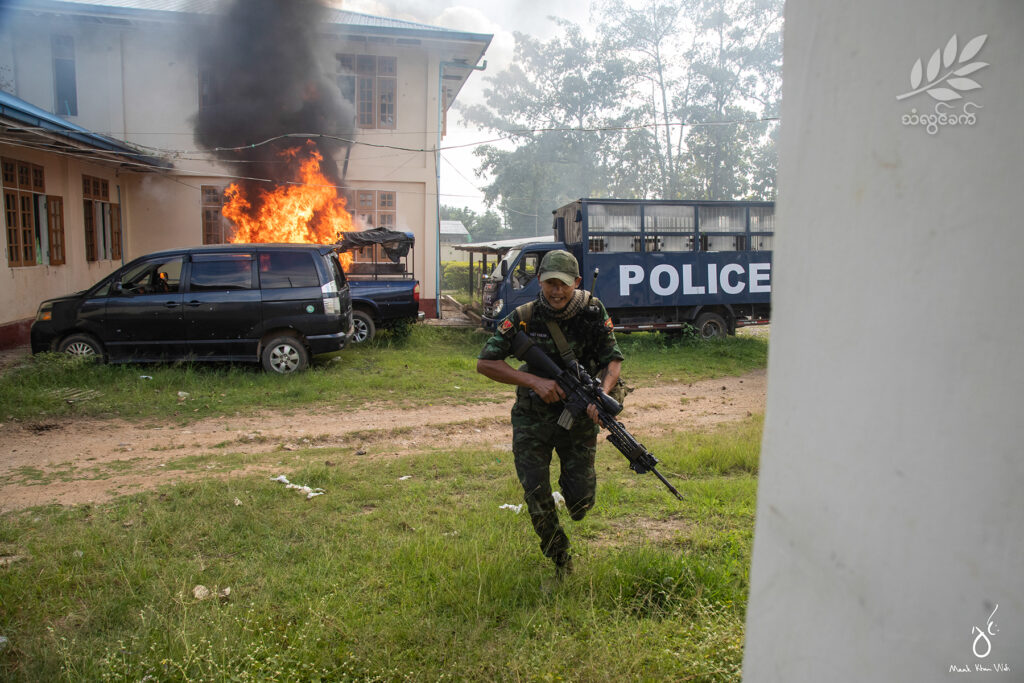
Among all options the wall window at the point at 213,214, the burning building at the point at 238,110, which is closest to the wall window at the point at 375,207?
the burning building at the point at 238,110

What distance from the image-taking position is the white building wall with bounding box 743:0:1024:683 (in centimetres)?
103

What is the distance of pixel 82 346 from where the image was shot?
8.88 m

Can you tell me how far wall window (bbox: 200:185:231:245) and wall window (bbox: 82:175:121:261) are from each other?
71.6 inches

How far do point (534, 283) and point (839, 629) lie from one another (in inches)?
414

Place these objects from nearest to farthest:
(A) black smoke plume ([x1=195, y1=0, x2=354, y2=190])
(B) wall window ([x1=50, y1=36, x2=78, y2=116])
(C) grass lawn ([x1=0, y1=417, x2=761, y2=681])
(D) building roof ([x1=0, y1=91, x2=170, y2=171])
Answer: (C) grass lawn ([x1=0, y1=417, x2=761, y2=681]), (D) building roof ([x1=0, y1=91, x2=170, y2=171]), (A) black smoke plume ([x1=195, y1=0, x2=354, y2=190]), (B) wall window ([x1=50, y1=36, x2=78, y2=116])

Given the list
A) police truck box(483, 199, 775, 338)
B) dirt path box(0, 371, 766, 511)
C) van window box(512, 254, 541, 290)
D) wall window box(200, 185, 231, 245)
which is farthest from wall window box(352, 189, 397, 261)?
dirt path box(0, 371, 766, 511)

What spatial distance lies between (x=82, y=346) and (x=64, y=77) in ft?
31.1

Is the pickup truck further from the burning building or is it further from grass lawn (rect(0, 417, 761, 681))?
grass lawn (rect(0, 417, 761, 681))

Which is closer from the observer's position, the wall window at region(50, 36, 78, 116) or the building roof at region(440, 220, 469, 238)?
the wall window at region(50, 36, 78, 116)

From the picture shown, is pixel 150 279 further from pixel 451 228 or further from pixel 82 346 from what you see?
pixel 451 228

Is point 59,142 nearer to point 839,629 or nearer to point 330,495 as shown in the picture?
point 330,495

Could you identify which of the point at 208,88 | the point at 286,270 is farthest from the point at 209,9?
Result: the point at 286,270

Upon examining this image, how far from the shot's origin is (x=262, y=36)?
14.6 metres

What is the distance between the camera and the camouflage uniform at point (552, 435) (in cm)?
351
